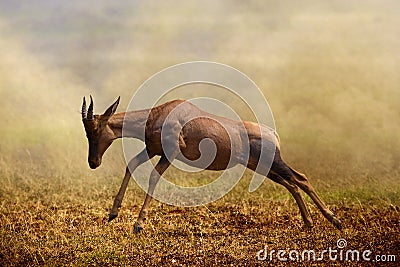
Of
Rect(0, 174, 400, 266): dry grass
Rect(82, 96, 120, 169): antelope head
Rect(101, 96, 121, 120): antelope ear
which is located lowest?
Rect(0, 174, 400, 266): dry grass

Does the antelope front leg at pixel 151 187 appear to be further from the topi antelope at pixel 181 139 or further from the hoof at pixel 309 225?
the hoof at pixel 309 225

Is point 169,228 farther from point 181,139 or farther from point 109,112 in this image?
point 109,112

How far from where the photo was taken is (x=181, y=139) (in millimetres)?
8086

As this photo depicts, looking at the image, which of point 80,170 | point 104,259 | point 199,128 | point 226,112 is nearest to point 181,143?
point 199,128

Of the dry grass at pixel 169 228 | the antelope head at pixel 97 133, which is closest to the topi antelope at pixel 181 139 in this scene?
the antelope head at pixel 97 133

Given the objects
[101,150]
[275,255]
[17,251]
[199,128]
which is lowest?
[17,251]

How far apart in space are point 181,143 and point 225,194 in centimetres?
219

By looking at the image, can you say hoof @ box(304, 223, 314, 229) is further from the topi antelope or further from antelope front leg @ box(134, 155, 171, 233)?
antelope front leg @ box(134, 155, 171, 233)

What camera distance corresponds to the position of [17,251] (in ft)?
25.6

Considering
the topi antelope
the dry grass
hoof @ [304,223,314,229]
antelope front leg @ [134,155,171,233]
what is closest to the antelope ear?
the topi antelope

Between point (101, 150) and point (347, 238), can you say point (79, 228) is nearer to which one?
point (101, 150)

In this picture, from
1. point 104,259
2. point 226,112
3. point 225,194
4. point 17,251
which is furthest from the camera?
point 225,194

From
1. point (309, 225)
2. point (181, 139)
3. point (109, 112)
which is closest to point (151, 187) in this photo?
point (181, 139)

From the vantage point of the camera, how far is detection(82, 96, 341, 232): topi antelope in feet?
26.0
